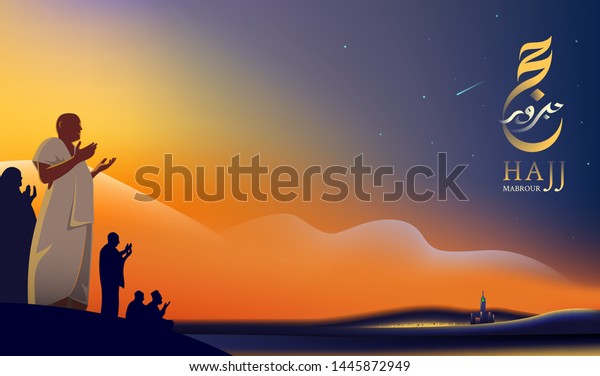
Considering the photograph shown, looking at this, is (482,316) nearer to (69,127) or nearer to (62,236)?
(62,236)

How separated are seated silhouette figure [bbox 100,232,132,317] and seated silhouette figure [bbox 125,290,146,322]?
12 cm

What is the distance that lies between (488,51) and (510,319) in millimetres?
2498

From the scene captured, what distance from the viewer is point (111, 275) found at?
6590 mm

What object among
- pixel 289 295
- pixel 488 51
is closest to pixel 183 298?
pixel 289 295

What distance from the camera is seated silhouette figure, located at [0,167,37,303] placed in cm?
652

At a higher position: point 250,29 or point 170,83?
point 250,29

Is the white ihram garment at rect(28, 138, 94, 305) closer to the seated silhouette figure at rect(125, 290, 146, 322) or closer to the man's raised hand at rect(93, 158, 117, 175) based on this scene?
the man's raised hand at rect(93, 158, 117, 175)

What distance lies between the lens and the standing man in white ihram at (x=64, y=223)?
6.53m

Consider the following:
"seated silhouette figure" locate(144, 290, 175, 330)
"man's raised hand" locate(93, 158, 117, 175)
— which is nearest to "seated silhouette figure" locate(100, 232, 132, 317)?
"seated silhouette figure" locate(144, 290, 175, 330)

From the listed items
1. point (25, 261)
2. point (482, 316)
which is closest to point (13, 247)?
point (25, 261)

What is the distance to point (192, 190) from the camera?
664cm

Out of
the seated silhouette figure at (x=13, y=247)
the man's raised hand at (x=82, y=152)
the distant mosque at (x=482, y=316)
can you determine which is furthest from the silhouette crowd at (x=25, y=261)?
the distant mosque at (x=482, y=316)

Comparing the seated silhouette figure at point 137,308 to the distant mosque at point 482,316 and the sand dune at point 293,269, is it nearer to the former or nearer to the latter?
the sand dune at point 293,269

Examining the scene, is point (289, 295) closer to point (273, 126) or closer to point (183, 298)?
point (183, 298)
